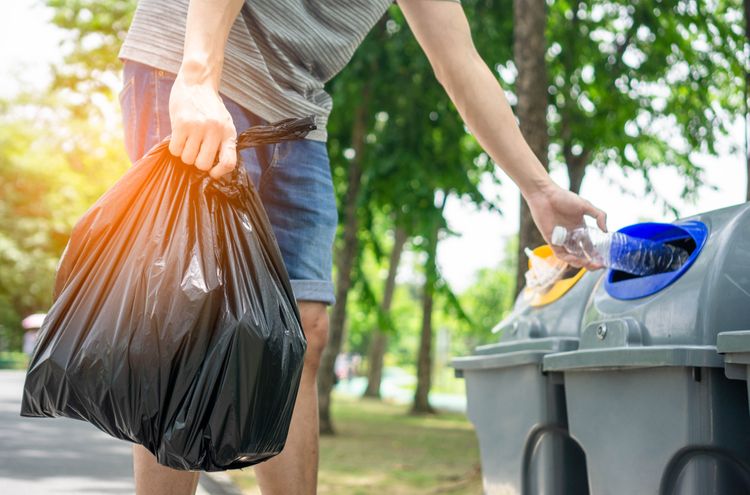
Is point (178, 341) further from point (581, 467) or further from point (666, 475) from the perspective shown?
point (581, 467)

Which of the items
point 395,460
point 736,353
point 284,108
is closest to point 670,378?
point 736,353

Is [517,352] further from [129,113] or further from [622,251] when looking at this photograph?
[129,113]

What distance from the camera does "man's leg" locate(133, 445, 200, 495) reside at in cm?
237

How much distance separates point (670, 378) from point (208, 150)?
1.21 metres

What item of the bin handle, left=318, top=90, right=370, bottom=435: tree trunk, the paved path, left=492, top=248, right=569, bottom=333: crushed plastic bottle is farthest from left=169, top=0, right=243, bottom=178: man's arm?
left=318, top=90, right=370, bottom=435: tree trunk

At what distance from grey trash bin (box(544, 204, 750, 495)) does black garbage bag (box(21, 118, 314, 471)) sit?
918 millimetres

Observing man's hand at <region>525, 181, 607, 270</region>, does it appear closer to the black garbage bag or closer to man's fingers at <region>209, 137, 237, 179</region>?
the black garbage bag

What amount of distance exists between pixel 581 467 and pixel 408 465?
5.57 metres

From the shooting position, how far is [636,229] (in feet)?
9.88

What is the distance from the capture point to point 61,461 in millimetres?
6418

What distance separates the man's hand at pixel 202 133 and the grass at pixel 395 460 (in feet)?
14.2

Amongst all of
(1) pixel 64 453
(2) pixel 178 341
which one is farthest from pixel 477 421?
(1) pixel 64 453

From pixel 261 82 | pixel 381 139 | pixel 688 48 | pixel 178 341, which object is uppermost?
pixel 688 48

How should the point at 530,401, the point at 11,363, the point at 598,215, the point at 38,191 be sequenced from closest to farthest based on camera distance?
the point at 598,215 < the point at 530,401 < the point at 11,363 < the point at 38,191
